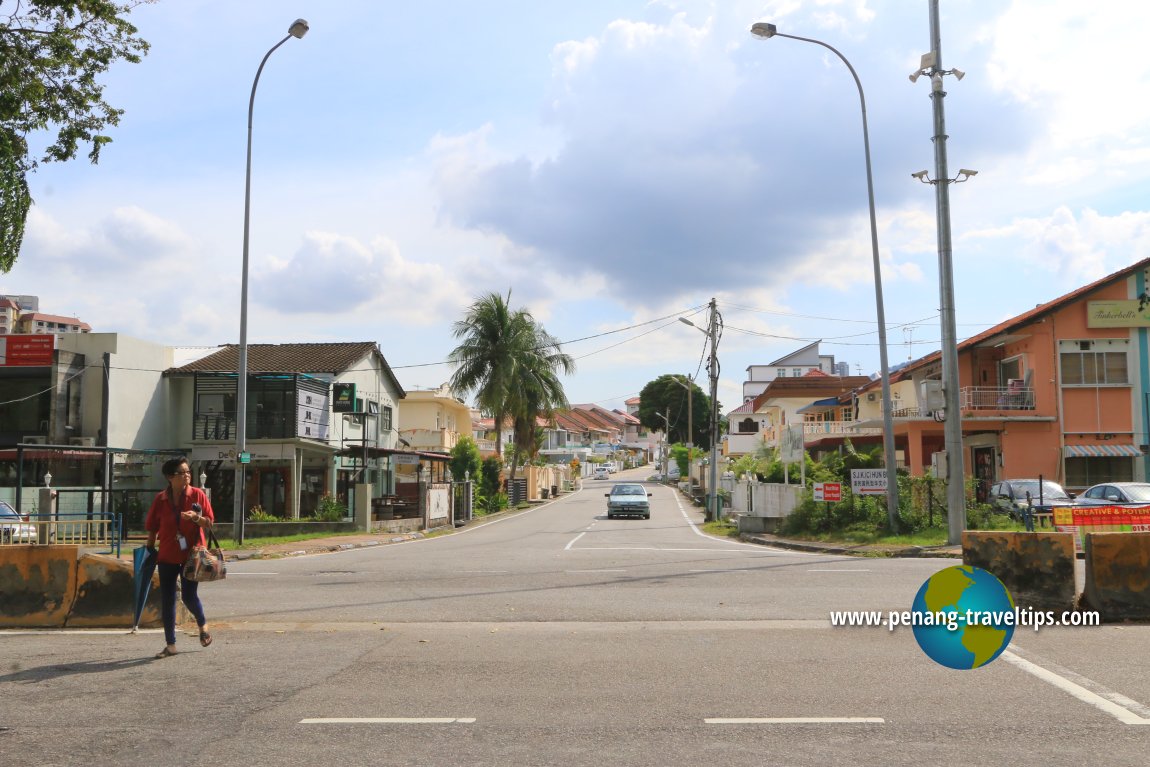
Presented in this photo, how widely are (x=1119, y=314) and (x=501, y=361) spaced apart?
96.6ft

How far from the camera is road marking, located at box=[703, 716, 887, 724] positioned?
5.98 m

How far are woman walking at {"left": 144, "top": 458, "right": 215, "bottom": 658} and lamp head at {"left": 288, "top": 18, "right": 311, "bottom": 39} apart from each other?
57.8 feet

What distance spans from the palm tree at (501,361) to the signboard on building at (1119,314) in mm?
27792

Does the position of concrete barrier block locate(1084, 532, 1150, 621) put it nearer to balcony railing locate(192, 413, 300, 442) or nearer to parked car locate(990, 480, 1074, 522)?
parked car locate(990, 480, 1074, 522)

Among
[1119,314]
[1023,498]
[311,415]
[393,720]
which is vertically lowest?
[393,720]

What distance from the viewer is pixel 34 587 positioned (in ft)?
32.0

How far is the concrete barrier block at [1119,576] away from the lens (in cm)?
948

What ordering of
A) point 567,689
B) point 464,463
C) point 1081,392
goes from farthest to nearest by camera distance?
1. point 464,463
2. point 1081,392
3. point 567,689

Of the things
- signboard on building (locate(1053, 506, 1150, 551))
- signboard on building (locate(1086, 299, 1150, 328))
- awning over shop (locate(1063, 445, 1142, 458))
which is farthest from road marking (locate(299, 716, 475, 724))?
signboard on building (locate(1086, 299, 1150, 328))

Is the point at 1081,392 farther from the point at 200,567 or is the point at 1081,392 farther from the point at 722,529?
the point at 200,567

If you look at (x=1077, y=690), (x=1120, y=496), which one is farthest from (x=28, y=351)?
(x=1077, y=690)

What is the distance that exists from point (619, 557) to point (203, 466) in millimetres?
21598

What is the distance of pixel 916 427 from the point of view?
38.8 metres

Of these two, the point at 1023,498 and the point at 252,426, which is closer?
the point at 1023,498
